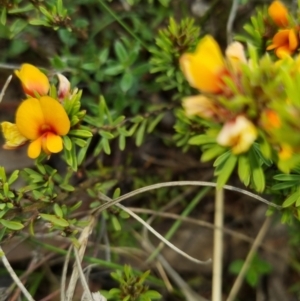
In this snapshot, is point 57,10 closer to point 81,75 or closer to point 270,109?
point 81,75

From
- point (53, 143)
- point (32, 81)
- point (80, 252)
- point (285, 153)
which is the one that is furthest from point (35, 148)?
point (285, 153)

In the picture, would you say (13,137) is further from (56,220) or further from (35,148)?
(56,220)

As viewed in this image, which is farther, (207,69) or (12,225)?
(12,225)

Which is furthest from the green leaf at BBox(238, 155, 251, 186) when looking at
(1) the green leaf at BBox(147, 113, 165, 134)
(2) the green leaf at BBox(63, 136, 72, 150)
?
(1) the green leaf at BBox(147, 113, 165, 134)

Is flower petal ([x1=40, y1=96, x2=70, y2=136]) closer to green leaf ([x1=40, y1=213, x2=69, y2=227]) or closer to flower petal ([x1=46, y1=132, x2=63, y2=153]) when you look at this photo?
flower petal ([x1=46, y1=132, x2=63, y2=153])

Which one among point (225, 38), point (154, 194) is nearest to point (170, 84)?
point (225, 38)

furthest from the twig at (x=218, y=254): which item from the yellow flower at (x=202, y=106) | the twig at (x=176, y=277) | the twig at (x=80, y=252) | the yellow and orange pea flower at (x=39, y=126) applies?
the yellow flower at (x=202, y=106)
